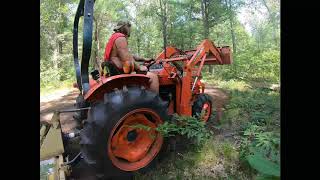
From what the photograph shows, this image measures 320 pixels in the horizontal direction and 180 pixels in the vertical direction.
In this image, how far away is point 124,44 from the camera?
2908 mm

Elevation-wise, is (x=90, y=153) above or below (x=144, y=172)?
above

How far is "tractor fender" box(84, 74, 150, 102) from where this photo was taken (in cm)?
271

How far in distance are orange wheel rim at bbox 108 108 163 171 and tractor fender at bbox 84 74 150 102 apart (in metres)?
0.30

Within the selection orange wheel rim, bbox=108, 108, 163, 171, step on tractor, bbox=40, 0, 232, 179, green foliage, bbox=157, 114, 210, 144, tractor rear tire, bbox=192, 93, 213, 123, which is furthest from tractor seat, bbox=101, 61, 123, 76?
tractor rear tire, bbox=192, 93, 213, 123

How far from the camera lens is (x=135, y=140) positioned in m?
2.86

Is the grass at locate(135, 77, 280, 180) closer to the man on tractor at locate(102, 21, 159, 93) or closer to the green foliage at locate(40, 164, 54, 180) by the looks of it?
the green foliage at locate(40, 164, 54, 180)

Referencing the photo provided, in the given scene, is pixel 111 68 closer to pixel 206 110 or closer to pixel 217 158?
pixel 217 158

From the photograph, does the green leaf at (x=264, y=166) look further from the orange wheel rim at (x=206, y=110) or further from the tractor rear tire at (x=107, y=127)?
the orange wheel rim at (x=206, y=110)

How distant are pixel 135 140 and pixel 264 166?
1292 mm

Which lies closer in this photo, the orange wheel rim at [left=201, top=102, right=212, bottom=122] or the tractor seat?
the tractor seat

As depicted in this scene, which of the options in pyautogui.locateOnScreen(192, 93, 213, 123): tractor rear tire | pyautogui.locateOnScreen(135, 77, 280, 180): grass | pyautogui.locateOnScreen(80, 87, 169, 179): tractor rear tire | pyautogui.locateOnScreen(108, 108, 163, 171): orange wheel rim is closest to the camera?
pyautogui.locateOnScreen(80, 87, 169, 179): tractor rear tire
